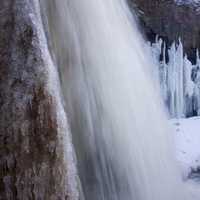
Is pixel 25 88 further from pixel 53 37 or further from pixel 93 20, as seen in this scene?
pixel 93 20

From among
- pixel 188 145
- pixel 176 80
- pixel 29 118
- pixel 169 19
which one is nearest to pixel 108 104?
pixel 29 118

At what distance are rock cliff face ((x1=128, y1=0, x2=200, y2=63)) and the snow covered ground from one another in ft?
4.21

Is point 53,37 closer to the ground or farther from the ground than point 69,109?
farther from the ground

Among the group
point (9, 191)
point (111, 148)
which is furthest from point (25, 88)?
point (111, 148)

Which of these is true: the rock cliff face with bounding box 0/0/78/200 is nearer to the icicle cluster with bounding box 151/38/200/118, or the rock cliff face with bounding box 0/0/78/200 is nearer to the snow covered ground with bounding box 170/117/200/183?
the snow covered ground with bounding box 170/117/200/183

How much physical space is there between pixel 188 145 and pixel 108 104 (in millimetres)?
1724

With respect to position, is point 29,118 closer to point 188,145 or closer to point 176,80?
point 188,145

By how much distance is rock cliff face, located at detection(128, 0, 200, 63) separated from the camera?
560 centimetres

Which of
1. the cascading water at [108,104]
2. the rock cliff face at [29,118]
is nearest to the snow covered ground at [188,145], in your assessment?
the cascading water at [108,104]

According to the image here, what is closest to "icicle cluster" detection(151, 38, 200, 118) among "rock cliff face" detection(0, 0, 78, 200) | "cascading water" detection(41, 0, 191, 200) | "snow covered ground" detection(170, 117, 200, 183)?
"snow covered ground" detection(170, 117, 200, 183)

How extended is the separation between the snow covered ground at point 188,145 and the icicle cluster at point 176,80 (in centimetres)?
37

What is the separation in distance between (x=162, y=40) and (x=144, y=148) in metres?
2.46

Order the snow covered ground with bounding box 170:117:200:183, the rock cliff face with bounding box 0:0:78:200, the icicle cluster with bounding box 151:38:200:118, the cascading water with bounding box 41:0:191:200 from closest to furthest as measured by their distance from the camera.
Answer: the rock cliff face with bounding box 0:0:78:200 < the cascading water with bounding box 41:0:191:200 < the snow covered ground with bounding box 170:117:200:183 < the icicle cluster with bounding box 151:38:200:118

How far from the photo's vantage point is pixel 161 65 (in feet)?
18.5
